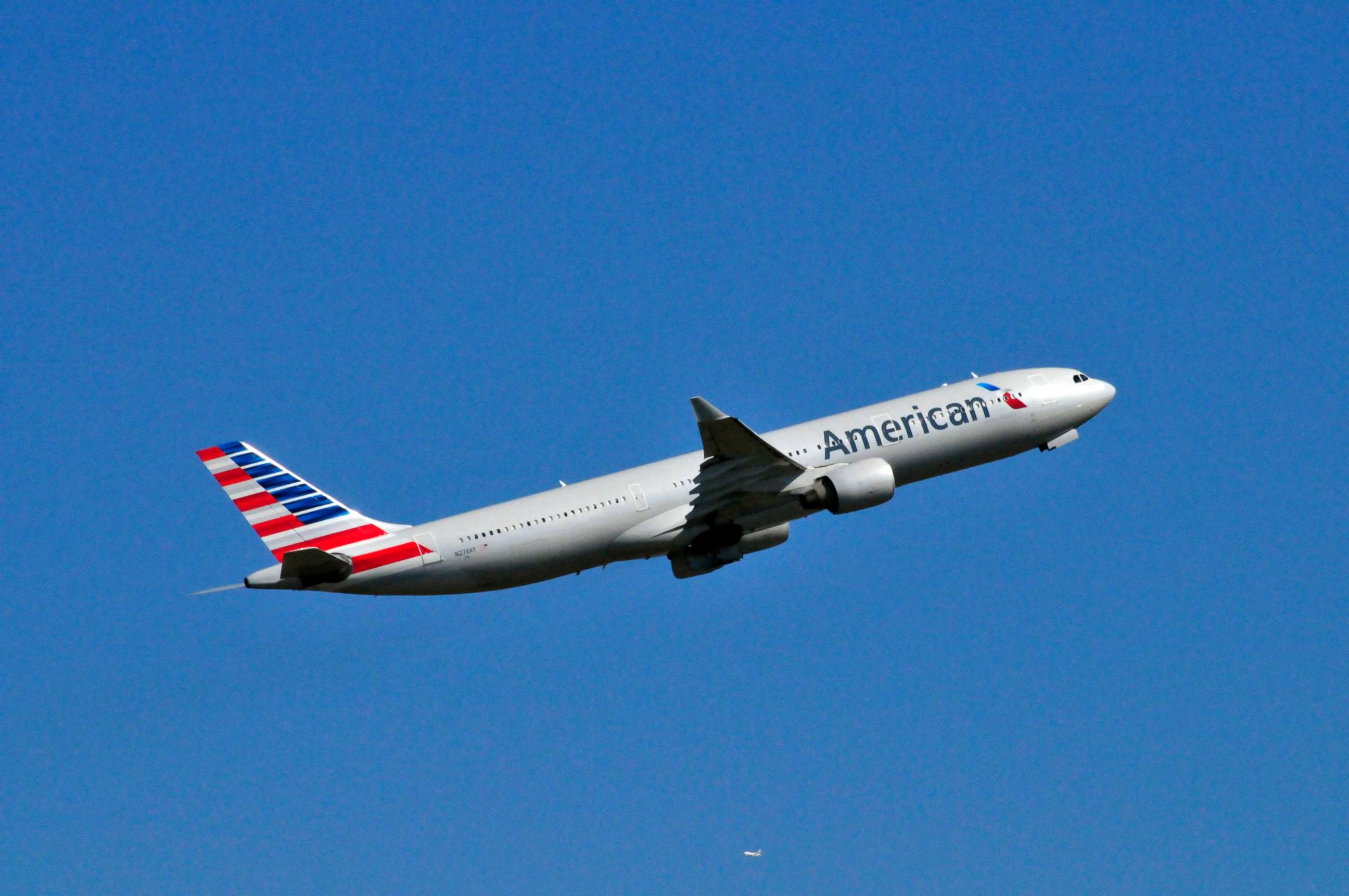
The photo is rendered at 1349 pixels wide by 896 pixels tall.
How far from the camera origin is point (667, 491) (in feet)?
171

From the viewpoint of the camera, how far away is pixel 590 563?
51469 millimetres

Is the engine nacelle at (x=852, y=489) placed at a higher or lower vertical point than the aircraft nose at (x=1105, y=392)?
lower

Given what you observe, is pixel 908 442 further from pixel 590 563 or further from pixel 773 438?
pixel 590 563

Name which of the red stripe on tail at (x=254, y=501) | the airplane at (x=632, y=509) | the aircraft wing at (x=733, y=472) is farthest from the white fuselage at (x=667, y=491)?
the red stripe on tail at (x=254, y=501)

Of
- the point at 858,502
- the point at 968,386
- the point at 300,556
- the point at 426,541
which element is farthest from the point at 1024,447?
the point at 300,556

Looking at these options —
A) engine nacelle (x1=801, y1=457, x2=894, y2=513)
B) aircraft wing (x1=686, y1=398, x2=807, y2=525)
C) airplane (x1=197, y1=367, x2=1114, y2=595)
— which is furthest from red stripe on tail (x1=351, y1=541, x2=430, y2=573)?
engine nacelle (x1=801, y1=457, x2=894, y2=513)

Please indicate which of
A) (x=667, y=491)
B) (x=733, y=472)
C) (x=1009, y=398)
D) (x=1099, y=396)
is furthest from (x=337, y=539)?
(x=1099, y=396)

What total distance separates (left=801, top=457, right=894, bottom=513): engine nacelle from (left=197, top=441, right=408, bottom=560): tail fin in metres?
15.2

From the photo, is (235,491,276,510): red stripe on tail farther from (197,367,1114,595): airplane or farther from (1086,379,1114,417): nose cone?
(1086,379,1114,417): nose cone

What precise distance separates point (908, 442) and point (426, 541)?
19.3m

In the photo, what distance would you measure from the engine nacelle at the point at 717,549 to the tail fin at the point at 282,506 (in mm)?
11033

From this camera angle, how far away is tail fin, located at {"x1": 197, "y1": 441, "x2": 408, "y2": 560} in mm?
49531

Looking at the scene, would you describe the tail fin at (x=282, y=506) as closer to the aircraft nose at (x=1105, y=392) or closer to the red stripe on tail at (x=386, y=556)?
the red stripe on tail at (x=386, y=556)

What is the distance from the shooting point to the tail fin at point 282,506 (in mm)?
49531
